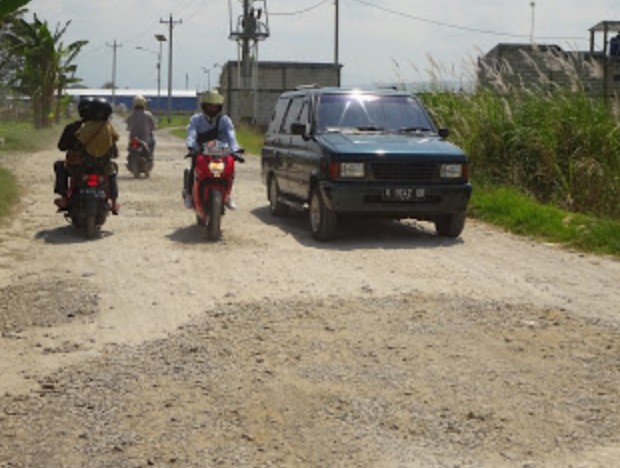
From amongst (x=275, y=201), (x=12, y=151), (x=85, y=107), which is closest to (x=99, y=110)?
(x=85, y=107)

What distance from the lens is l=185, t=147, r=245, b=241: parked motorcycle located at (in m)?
10.7

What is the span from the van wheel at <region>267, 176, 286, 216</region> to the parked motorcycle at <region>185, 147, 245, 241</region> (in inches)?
Result: 87.4

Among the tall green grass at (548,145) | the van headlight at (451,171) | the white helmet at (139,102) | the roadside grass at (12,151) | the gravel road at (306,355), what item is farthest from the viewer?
the white helmet at (139,102)

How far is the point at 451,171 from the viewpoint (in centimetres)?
1081

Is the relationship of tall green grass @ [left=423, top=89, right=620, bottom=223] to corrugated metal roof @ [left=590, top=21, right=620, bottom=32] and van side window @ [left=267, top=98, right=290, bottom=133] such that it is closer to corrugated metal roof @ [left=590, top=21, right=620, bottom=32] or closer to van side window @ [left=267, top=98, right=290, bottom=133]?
van side window @ [left=267, top=98, right=290, bottom=133]

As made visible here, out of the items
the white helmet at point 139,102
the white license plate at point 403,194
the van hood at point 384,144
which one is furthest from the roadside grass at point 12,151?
the white license plate at point 403,194

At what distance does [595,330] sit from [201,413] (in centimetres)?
309

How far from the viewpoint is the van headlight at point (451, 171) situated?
10781 millimetres

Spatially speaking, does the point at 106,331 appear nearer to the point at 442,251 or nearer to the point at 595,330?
the point at 595,330

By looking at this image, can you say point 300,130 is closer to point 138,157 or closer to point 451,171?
point 451,171

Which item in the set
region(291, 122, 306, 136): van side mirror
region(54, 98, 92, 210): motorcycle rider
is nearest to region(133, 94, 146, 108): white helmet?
region(54, 98, 92, 210): motorcycle rider

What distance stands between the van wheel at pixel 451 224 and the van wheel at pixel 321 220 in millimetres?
1375

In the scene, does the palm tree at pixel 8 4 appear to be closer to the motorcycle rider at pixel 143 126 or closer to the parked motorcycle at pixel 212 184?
the parked motorcycle at pixel 212 184

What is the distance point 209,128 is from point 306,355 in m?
6.38
